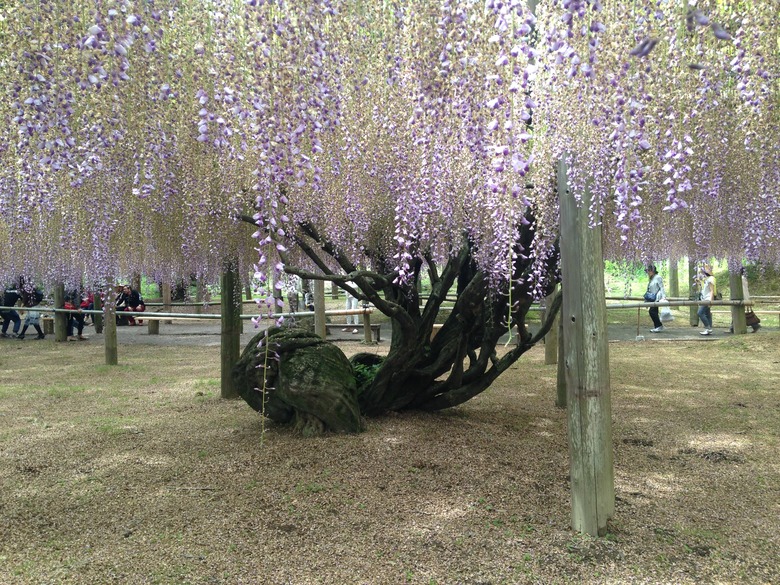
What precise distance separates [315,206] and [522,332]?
6.01 ft

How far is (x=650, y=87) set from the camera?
2617mm

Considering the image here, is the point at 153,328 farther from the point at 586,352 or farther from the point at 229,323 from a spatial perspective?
the point at 586,352

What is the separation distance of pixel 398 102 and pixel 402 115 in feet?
0.24

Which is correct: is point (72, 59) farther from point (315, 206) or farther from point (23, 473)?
point (23, 473)

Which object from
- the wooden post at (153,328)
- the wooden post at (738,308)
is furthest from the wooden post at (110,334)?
the wooden post at (738,308)

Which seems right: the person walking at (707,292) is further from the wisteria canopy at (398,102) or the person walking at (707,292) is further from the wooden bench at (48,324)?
the wooden bench at (48,324)

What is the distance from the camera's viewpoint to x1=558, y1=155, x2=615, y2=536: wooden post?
2.78 m

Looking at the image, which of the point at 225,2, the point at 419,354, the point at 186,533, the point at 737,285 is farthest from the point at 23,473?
the point at 737,285

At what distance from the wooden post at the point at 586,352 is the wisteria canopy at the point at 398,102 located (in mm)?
147

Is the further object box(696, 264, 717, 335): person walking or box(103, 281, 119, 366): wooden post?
box(696, 264, 717, 335): person walking

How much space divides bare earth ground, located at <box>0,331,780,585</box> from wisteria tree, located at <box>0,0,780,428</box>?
959mm

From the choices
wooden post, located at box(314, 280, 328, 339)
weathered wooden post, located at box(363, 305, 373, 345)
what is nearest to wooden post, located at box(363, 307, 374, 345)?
weathered wooden post, located at box(363, 305, 373, 345)

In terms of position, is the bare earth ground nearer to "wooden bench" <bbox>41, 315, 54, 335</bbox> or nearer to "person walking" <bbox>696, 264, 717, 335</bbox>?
"person walking" <bbox>696, 264, 717, 335</bbox>

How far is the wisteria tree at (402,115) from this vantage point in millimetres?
2221
